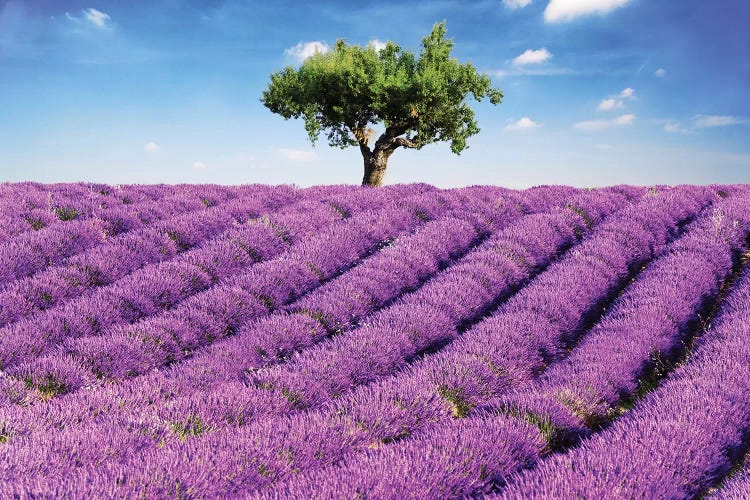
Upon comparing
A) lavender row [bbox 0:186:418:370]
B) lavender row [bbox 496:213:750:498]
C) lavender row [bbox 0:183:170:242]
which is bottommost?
lavender row [bbox 496:213:750:498]

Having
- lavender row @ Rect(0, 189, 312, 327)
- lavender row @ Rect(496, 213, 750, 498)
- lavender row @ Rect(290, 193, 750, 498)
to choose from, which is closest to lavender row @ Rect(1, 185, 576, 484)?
lavender row @ Rect(290, 193, 750, 498)

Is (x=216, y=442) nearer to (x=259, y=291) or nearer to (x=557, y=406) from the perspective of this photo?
(x=557, y=406)

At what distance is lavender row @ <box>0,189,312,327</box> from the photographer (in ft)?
26.8

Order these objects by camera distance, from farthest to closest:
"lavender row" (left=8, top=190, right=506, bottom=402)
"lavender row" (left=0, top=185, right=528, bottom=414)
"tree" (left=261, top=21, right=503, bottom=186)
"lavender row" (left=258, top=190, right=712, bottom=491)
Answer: "tree" (left=261, top=21, right=503, bottom=186) < "lavender row" (left=0, top=185, right=528, bottom=414) < "lavender row" (left=8, top=190, right=506, bottom=402) < "lavender row" (left=258, top=190, right=712, bottom=491)

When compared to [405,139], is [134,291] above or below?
below

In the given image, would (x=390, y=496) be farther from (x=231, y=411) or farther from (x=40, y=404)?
(x=40, y=404)

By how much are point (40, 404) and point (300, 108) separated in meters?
21.6

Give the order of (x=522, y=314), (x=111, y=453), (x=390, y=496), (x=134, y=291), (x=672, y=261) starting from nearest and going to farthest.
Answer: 1. (x=390, y=496)
2. (x=111, y=453)
3. (x=522, y=314)
4. (x=134, y=291)
5. (x=672, y=261)

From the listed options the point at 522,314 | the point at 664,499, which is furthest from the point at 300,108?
the point at 664,499

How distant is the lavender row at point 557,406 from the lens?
3799mm

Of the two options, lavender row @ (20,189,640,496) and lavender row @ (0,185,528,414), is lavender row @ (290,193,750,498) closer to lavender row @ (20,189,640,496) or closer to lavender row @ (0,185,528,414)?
lavender row @ (20,189,640,496)

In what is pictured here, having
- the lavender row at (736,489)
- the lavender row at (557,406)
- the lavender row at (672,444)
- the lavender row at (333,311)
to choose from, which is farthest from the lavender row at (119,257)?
the lavender row at (736,489)

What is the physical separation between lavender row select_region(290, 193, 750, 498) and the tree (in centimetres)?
1597

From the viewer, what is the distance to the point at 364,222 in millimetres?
11117
